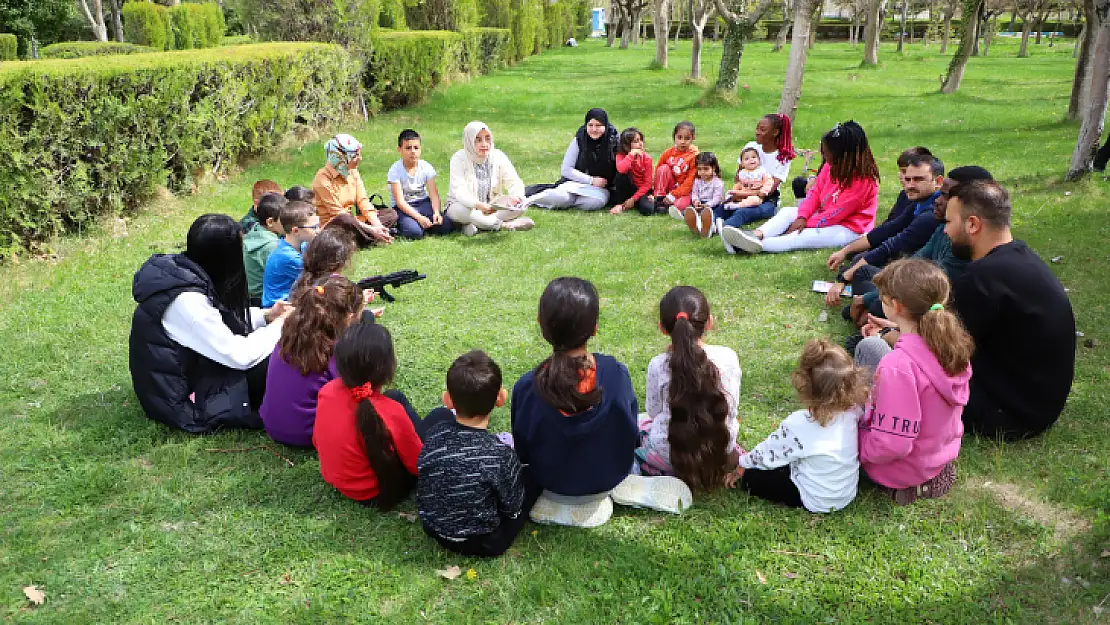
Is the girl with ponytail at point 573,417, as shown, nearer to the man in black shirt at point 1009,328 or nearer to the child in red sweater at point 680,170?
the man in black shirt at point 1009,328

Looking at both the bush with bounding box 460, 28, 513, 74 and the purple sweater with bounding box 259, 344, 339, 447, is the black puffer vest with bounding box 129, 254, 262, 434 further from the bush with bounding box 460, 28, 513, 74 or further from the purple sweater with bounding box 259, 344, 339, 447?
the bush with bounding box 460, 28, 513, 74

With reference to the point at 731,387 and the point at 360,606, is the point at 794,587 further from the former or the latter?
the point at 360,606

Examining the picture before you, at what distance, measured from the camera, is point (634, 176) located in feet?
29.3

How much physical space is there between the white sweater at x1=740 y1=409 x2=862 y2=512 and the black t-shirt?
3.20 feet

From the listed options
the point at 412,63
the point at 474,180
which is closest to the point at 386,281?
the point at 474,180

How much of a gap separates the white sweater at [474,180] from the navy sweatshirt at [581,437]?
5.04 m

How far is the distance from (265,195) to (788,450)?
456 centimetres

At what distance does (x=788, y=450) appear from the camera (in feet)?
11.0

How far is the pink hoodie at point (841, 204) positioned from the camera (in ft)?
22.8

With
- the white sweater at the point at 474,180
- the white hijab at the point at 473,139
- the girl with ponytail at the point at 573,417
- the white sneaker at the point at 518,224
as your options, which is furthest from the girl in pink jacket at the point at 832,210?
the girl with ponytail at the point at 573,417

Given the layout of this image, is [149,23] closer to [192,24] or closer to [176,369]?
[192,24]

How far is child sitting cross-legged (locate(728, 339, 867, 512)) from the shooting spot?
3193 mm

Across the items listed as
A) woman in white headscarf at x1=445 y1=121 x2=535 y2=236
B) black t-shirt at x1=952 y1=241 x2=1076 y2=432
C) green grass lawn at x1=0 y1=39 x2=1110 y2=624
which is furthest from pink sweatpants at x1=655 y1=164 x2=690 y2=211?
black t-shirt at x1=952 y1=241 x2=1076 y2=432

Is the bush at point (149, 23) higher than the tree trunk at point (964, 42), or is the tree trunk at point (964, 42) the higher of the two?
the bush at point (149, 23)
